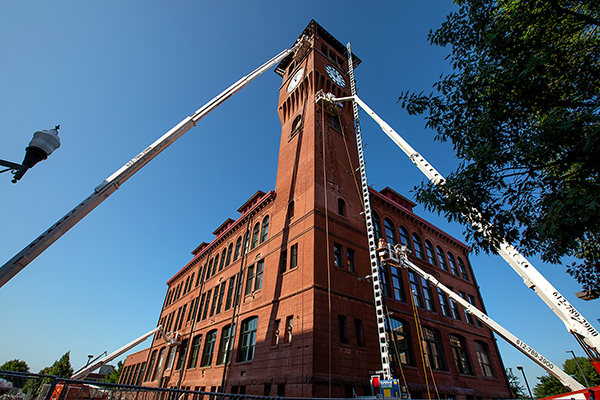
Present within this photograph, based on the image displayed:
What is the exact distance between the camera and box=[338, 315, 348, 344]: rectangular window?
1506 cm

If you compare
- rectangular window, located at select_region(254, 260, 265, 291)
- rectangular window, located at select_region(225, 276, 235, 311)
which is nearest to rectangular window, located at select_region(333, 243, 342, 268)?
rectangular window, located at select_region(254, 260, 265, 291)

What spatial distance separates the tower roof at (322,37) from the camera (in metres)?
31.5

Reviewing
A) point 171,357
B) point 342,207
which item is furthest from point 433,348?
point 171,357

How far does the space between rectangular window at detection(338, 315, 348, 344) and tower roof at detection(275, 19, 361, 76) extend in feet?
91.3

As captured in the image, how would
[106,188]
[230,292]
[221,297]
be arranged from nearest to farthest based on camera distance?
1. [106,188]
2. [230,292]
3. [221,297]

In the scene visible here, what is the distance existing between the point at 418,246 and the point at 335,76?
17.8 metres

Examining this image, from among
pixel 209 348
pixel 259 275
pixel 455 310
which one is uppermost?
pixel 259 275

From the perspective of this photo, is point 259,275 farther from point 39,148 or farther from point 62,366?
point 62,366

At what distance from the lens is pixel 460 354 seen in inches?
854

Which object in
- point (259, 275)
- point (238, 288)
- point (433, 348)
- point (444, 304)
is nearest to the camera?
point (433, 348)

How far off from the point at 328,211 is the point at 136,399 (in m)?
14.0

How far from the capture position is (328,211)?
1897 centimetres

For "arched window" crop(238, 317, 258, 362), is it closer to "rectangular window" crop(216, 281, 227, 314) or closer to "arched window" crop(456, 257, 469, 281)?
"rectangular window" crop(216, 281, 227, 314)

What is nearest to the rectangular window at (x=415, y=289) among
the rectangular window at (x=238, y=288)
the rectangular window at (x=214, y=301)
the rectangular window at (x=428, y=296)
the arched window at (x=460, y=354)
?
the rectangular window at (x=428, y=296)
